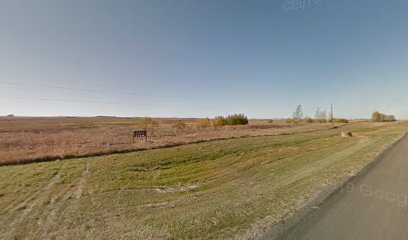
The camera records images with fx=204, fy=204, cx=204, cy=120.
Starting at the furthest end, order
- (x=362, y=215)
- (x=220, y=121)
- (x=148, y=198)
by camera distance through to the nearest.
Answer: (x=220, y=121), (x=148, y=198), (x=362, y=215)

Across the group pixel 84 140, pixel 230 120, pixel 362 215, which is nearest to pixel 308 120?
pixel 230 120

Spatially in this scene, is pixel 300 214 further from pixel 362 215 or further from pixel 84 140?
pixel 84 140

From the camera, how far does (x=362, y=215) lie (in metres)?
4.66

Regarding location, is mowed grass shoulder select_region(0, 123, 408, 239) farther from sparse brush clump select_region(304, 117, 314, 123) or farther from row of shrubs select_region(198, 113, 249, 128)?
sparse brush clump select_region(304, 117, 314, 123)

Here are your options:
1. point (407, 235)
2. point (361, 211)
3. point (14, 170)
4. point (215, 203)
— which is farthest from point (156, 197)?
point (14, 170)

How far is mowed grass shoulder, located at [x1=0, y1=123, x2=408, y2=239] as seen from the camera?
4430 millimetres

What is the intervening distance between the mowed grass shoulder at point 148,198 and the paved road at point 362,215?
0.66m

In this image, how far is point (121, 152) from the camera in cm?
1598

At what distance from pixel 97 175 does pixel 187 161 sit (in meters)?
5.48

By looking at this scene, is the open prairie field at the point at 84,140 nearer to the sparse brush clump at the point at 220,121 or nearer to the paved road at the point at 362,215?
the paved road at the point at 362,215

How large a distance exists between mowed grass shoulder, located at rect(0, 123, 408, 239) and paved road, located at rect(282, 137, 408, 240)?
0.66 m

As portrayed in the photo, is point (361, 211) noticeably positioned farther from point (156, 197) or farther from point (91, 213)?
point (91, 213)

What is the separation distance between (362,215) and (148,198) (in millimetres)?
6018

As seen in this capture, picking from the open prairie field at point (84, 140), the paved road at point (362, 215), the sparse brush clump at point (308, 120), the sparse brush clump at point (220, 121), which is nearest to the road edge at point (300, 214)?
the paved road at point (362, 215)
